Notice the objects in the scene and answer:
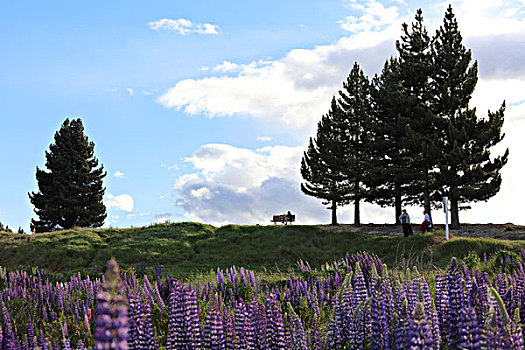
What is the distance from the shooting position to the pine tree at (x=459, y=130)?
31.6 metres

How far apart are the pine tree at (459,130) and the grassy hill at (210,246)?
8866 millimetres

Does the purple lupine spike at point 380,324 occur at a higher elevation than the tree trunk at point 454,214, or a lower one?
lower

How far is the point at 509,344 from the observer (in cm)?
236

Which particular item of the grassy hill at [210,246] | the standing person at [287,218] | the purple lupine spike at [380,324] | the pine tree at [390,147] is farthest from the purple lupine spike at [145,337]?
the standing person at [287,218]

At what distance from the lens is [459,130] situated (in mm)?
32812

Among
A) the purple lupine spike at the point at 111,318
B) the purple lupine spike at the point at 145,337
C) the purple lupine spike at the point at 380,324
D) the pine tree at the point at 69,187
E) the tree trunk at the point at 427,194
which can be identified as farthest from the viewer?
the pine tree at the point at 69,187

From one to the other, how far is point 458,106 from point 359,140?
1017cm

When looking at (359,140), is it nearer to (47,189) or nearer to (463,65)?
(463,65)

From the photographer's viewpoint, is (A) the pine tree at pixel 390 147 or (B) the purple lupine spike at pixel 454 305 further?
(A) the pine tree at pixel 390 147

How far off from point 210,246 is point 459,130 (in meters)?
18.7

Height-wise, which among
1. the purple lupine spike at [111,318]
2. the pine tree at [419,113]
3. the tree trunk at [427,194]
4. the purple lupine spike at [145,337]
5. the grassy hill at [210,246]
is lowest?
the grassy hill at [210,246]

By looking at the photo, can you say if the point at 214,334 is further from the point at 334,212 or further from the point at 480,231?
the point at 334,212

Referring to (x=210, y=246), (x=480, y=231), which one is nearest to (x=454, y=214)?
(x=480, y=231)

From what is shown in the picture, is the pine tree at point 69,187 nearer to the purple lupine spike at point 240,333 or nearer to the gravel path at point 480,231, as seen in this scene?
the gravel path at point 480,231
